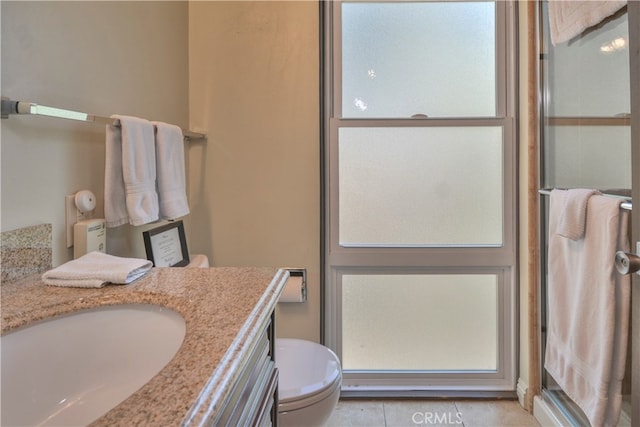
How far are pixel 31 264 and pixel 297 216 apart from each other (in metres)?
1.09

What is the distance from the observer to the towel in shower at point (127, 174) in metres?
1.07

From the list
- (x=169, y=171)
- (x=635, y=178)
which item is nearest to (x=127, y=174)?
(x=169, y=171)

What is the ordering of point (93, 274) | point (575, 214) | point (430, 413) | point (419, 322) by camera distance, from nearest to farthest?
point (93, 274) → point (575, 214) → point (430, 413) → point (419, 322)

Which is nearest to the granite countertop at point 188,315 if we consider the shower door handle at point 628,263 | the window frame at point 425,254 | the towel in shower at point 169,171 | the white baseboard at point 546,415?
the towel in shower at point 169,171

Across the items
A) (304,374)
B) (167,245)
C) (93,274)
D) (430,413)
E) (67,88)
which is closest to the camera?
(93,274)

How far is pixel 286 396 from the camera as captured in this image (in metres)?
1.10

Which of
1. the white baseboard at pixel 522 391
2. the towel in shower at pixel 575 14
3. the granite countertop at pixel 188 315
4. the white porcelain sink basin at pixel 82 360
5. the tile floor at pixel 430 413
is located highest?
the towel in shower at pixel 575 14

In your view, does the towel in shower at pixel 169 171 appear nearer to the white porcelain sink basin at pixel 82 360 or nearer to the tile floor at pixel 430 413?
the white porcelain sink basin at pixel 82 360

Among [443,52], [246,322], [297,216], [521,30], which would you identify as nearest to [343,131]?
[297,216]

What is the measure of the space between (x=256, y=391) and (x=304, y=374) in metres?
0.58

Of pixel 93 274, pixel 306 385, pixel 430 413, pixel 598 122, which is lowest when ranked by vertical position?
pixel 430 413

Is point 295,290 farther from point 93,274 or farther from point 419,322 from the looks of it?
point 93,274

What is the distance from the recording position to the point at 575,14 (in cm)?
122

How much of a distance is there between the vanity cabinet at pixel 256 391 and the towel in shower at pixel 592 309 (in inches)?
38.1
